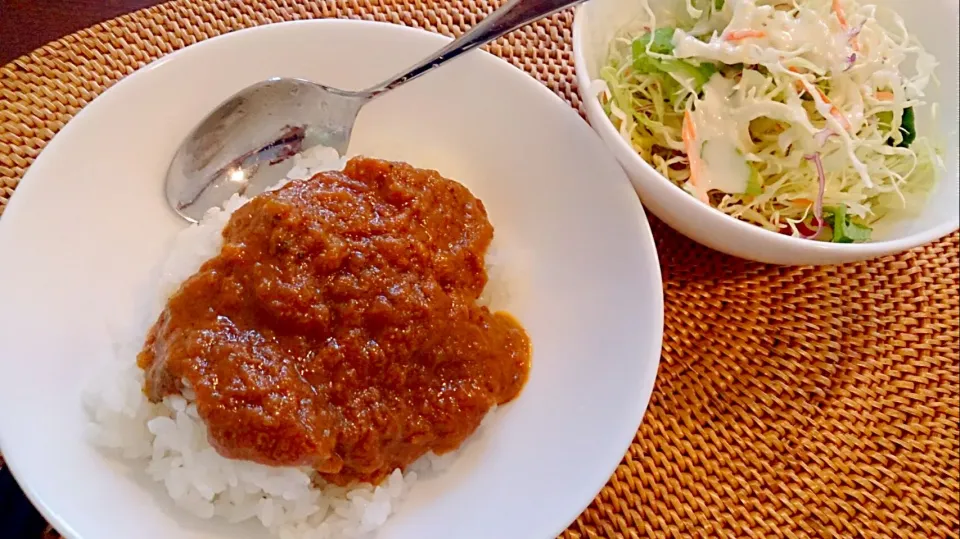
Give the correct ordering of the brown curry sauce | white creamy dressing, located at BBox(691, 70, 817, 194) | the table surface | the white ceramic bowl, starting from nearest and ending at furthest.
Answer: the brown curry sauce
the white ceramic bowl
white creamy dressing, located at BBox(691, 70, 817, 194)
the table surface

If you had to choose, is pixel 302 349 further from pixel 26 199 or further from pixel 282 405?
pixel 26 199

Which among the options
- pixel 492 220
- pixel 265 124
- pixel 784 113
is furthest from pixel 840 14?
pixel 265 124

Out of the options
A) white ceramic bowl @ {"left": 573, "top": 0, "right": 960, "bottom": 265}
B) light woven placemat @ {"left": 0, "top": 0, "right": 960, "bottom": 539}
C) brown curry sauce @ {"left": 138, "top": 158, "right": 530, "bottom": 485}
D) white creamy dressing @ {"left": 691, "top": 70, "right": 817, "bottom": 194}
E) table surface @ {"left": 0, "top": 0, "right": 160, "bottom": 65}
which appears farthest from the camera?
table surface @ {"left": 0, "top": 0, "right": 160, "bottom": 65}

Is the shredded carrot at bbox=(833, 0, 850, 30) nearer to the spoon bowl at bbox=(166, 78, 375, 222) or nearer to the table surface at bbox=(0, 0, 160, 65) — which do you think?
the spoon bowl at bbox=(166, 78, 375, 222)

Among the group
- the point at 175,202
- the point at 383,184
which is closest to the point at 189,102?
the point at 175,202

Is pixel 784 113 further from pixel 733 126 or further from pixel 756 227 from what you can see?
pixel 756 227

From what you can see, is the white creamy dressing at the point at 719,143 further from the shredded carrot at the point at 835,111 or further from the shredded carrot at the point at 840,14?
the shredded carrot at the point at 840,14

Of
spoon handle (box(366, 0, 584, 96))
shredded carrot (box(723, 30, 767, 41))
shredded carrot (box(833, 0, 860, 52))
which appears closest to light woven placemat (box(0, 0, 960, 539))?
spoon handle (box(366, 0, 584, 96))

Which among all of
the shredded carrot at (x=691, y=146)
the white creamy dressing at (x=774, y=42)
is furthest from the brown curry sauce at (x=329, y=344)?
the white creamy dressing at (x=774, y=42)
